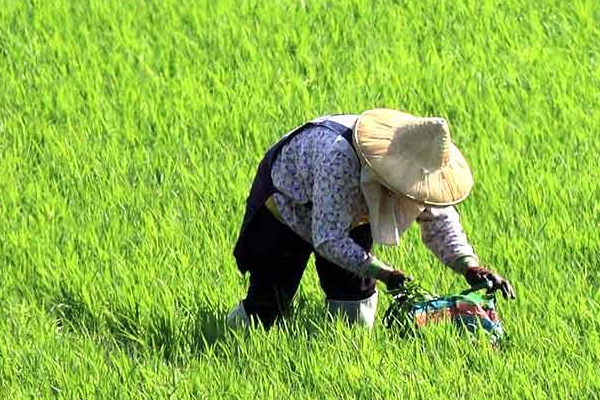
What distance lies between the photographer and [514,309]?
4.50m

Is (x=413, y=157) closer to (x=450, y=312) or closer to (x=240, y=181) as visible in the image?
(x=450, y=312)

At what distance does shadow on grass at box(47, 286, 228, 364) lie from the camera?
444 centimetres

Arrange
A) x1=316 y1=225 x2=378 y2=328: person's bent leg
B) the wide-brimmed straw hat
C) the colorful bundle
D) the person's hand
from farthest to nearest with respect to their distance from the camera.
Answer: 1. x1=316 y1=225 x2=378 y2=328: person's bent leg
2. the colorful bundle
3. the person's hand
4. the wide-brimmed straw hat

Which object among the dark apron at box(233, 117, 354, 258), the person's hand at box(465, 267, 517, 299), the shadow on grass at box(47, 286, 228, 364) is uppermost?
the dark apron at box(233, 117, 354, 258)

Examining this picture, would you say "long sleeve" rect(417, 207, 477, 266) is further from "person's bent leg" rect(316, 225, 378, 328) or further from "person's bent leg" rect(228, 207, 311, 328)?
"person's bent leg" rect(228, 207, 311, 328)

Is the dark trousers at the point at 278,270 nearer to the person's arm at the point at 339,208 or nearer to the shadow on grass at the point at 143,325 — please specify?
the shadow on grass at the point at 143,325

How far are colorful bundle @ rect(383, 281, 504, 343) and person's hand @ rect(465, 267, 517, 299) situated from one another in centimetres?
5

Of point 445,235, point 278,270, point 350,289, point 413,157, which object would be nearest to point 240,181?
point 278,270

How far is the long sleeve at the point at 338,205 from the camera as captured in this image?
409 centimetres

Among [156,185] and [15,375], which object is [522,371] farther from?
[156,185]

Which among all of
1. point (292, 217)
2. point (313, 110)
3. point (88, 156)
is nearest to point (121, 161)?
point (88, 156)

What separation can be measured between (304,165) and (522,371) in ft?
2.63

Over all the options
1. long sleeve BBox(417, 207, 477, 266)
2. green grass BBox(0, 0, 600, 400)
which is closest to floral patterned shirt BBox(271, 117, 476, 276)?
long sleeve BBox(417, 207, 477, 266)

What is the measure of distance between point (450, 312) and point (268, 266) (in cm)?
55
